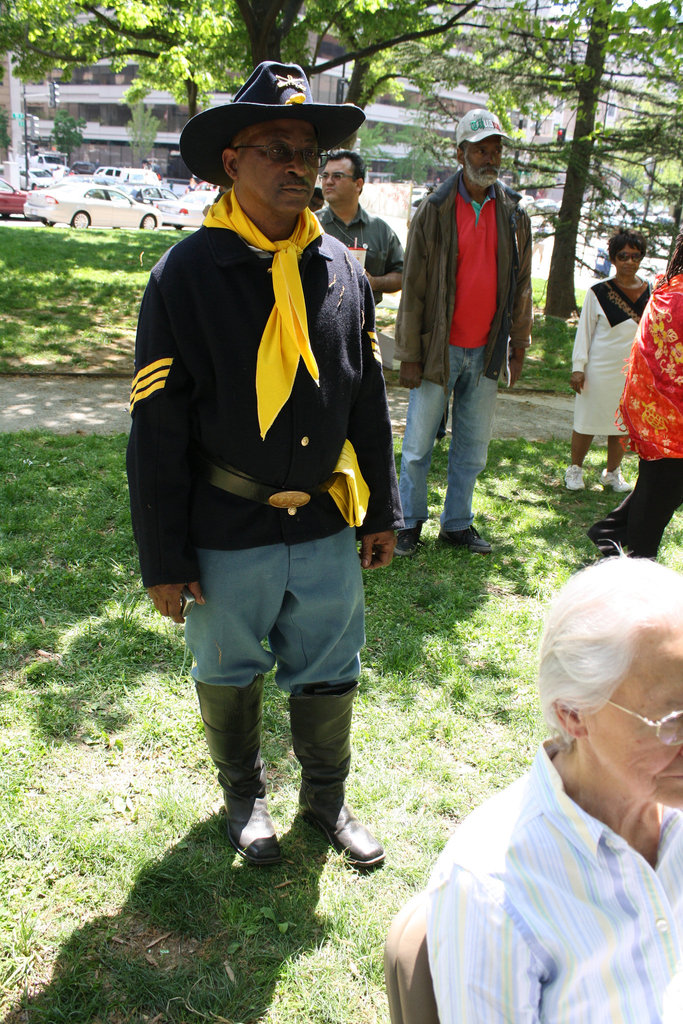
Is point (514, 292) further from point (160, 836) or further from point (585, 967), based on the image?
point (585, 967)

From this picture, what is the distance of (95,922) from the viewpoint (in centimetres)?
236

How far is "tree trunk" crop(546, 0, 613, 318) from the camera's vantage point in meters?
12.2

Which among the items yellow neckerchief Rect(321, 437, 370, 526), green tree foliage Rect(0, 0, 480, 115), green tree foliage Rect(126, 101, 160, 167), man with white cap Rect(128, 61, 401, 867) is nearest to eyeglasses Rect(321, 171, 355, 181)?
man with white cap Rect(128, 61, 401, 867)

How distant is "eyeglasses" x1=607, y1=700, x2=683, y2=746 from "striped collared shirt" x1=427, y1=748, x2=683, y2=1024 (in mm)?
175

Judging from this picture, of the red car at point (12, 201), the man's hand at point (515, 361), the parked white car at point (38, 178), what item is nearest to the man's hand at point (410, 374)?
the man's hand at point (515, 361)

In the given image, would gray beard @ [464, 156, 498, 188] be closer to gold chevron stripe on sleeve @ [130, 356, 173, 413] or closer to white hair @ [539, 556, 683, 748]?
gold chevron stripe on sleeve @ [130, 356, 173, 413]

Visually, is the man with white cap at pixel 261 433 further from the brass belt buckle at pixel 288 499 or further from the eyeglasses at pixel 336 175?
the eyeglasses at pixel 336 175

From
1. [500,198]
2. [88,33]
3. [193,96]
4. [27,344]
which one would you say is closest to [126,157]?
[193,96]

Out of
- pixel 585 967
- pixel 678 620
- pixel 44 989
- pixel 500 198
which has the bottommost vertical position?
pixel 44 989

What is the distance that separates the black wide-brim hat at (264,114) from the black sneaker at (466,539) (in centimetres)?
294

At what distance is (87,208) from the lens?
25359 millimetres

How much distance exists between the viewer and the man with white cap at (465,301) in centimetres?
432

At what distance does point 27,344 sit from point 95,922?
294 inches

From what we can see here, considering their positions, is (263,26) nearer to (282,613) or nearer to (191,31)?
(191,31)
